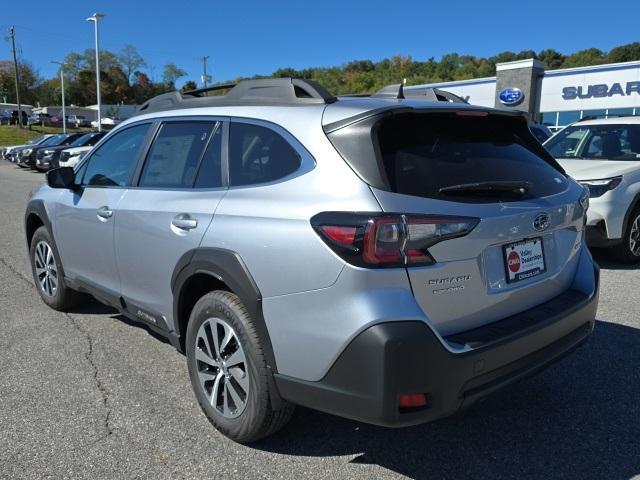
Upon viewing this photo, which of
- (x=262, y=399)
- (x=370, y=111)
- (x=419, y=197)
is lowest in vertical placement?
(x=262, y=399)

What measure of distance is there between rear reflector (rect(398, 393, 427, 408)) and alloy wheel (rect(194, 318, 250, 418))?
836 millimetres

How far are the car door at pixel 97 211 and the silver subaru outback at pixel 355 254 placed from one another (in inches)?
15.3

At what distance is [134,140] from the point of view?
13.0ft

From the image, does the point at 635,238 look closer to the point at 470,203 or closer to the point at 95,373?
the point at 470,203

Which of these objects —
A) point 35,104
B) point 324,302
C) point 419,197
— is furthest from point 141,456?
point 35,104

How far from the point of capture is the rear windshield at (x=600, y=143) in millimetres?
7180

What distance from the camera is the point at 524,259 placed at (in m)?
2.71

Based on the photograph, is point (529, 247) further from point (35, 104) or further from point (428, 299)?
point (35, 104)

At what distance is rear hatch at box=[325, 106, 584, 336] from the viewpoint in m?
2.38

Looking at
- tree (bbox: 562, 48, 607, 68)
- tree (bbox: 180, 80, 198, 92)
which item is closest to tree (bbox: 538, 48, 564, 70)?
tree (bbox: 562, 48, 607, 68)

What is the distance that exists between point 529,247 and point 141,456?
2.19 metres

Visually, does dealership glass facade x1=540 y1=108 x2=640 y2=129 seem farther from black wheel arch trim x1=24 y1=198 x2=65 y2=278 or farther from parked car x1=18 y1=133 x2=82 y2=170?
black wheel arch trim x1=24 y1=198 x2=65 y2=278

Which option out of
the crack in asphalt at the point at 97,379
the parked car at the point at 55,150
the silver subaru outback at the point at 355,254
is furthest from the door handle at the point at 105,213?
the parked car at the point at 55,150

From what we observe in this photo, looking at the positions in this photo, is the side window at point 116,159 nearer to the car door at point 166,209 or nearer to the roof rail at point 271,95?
the car door at point 166,209
